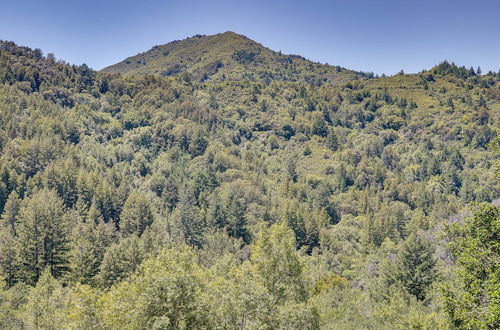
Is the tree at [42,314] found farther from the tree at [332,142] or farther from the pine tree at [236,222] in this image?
the tree at [332,142]

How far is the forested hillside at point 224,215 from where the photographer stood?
20.6 metres

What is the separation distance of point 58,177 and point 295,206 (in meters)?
70.7

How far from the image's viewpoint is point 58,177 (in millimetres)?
103562

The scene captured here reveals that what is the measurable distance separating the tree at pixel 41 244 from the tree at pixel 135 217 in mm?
22496

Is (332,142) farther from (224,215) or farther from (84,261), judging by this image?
(84,261)

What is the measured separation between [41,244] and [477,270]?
7047cm

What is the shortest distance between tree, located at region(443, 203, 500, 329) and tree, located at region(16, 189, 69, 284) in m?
65.4

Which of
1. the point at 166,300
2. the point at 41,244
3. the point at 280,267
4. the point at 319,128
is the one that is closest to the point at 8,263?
the point at 41,244

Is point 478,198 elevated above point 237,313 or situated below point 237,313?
below

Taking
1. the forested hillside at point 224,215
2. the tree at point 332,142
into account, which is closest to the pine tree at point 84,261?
the forested hillside at point 224,215

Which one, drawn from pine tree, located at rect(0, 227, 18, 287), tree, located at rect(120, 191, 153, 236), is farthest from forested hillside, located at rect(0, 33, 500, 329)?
tree, located at rect(120, 191, 153, 236)

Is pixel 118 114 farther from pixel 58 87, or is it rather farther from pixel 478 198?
pixel 478 198

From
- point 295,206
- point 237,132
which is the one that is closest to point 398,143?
point 237,132

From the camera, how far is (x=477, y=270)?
16.2 meters
